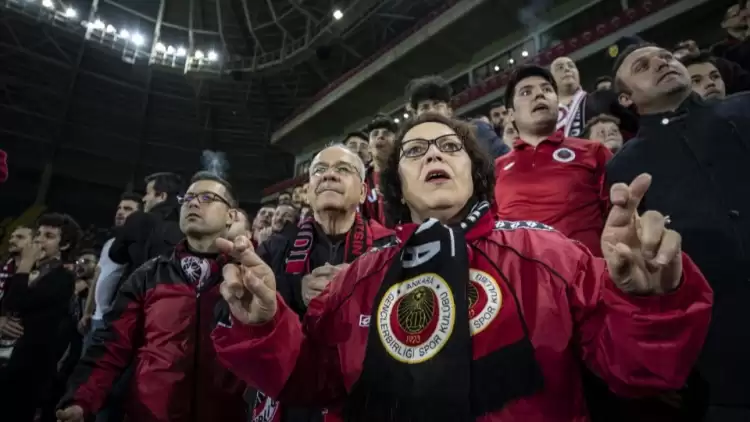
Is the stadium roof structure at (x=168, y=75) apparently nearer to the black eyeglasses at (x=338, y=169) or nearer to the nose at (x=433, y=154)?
the black eyeglasses at (x=338, y=169)

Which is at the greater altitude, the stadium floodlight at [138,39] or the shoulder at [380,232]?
the stadium floodlight at [138,39]

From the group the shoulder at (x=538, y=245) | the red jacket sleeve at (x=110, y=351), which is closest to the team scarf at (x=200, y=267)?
the red jacket sleeve at (x=110, y=351)

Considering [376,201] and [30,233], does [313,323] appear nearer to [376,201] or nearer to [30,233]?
[376,201]

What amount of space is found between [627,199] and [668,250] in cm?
13

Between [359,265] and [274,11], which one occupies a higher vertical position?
[274,11]

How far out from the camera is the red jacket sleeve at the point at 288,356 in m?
1.31

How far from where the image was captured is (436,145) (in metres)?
1.71

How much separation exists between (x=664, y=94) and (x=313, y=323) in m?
1.91

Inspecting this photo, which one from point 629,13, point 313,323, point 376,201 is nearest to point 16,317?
point 376,201

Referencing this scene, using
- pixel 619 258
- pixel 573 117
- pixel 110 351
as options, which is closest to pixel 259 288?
pixel 619 258

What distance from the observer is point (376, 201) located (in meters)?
3.31

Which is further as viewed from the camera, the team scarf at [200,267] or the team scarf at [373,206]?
the team scarf at [373,206]

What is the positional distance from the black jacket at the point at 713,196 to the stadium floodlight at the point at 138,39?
20600 millimetres

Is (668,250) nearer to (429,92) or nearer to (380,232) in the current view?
(380,232)
